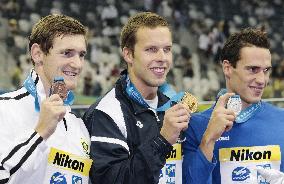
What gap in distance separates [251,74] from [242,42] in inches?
9.8

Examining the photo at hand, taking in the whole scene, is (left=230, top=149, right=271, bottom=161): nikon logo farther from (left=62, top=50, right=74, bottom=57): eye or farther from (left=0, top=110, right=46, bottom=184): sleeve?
(left=0, top=110, right=46, bottom=184): sleeve

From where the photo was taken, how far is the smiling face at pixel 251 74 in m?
3.80

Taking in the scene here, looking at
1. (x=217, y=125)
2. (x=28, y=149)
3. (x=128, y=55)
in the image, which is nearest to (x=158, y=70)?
(x=128, y=55)

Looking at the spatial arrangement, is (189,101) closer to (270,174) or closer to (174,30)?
(270,174)

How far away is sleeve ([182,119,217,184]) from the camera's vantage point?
139 inches

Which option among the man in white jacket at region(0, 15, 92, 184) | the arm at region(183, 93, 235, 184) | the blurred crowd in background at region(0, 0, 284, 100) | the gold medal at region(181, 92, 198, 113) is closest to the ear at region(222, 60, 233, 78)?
the arm at region(183, 93, 235, 184)

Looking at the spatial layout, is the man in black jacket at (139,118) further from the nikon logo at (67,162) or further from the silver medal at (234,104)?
the silver medal at (234,104)

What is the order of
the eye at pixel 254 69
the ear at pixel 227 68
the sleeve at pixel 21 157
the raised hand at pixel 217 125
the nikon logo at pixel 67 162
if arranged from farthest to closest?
1. the ear at pixel 227 68
2. the eye at pixel 254 69
3. the raised hand at pixel 217 125
4. the nikon logo at pixel 67 162
5. the sleeve at pixel 21 157

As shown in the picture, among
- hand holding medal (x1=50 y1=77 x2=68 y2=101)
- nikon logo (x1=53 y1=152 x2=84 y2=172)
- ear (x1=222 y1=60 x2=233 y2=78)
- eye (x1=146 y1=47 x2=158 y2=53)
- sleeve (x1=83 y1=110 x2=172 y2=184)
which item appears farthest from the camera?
ear (x1=222 y1=60 x2=233 y2=78)

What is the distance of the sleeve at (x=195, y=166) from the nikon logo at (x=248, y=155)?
0.75 feet

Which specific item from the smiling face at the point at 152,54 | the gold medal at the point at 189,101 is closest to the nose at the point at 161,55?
the smiling face at the point at 152,54

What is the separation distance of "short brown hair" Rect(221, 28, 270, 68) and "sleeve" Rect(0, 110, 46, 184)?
5.19 ft

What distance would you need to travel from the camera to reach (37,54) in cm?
332

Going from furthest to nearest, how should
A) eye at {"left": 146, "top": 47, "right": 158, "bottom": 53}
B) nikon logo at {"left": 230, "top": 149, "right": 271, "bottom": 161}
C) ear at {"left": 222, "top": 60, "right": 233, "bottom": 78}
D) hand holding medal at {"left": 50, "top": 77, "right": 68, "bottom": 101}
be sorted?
ear at {"left": 222, "top": 60, "right": 233, "bottom": 78} → nikon logo at {"left": 230, "top": 149, "right": 271, "bottom": 161} → eye at {"left": 146, "top": 47, "right": 158, "bottom": 53} → hand holding medal at {"left": 50, "top": 77, "right": 68, "bottom": 101}
